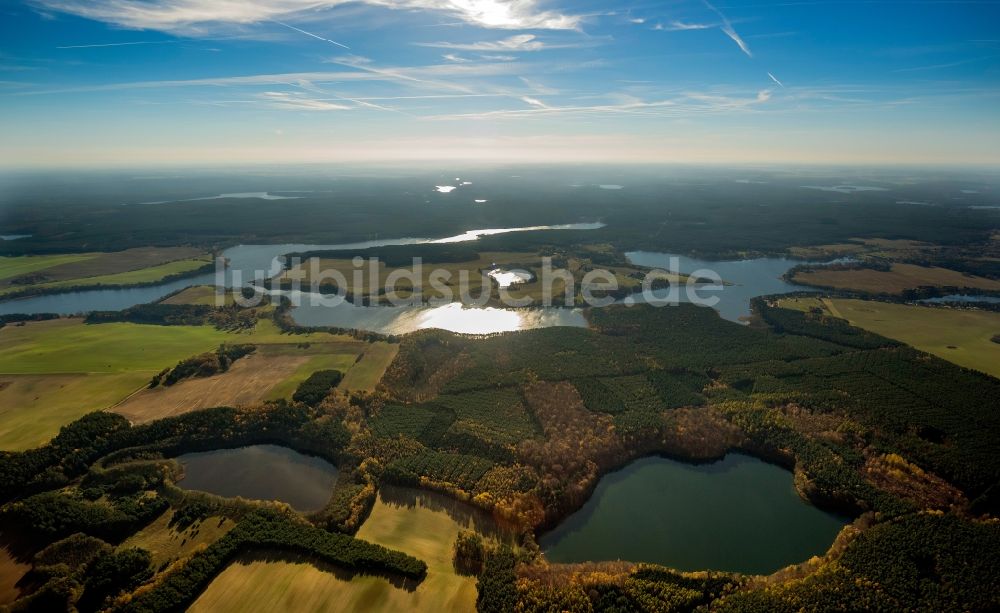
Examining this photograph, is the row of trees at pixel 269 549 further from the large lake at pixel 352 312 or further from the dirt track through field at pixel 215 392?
the large lake at pixel 352 312

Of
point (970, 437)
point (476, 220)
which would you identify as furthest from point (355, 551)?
point (476, 220)

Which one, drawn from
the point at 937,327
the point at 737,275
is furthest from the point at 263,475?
the point at 737,275

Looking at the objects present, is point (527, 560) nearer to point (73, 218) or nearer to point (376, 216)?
point (376, 216)

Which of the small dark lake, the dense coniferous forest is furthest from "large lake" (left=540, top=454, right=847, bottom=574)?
the small dark lake

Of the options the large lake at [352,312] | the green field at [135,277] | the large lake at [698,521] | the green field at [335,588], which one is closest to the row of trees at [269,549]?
the green field at [335,588]

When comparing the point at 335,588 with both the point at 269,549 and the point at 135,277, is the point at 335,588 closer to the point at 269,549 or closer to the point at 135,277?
the point at 269,549
